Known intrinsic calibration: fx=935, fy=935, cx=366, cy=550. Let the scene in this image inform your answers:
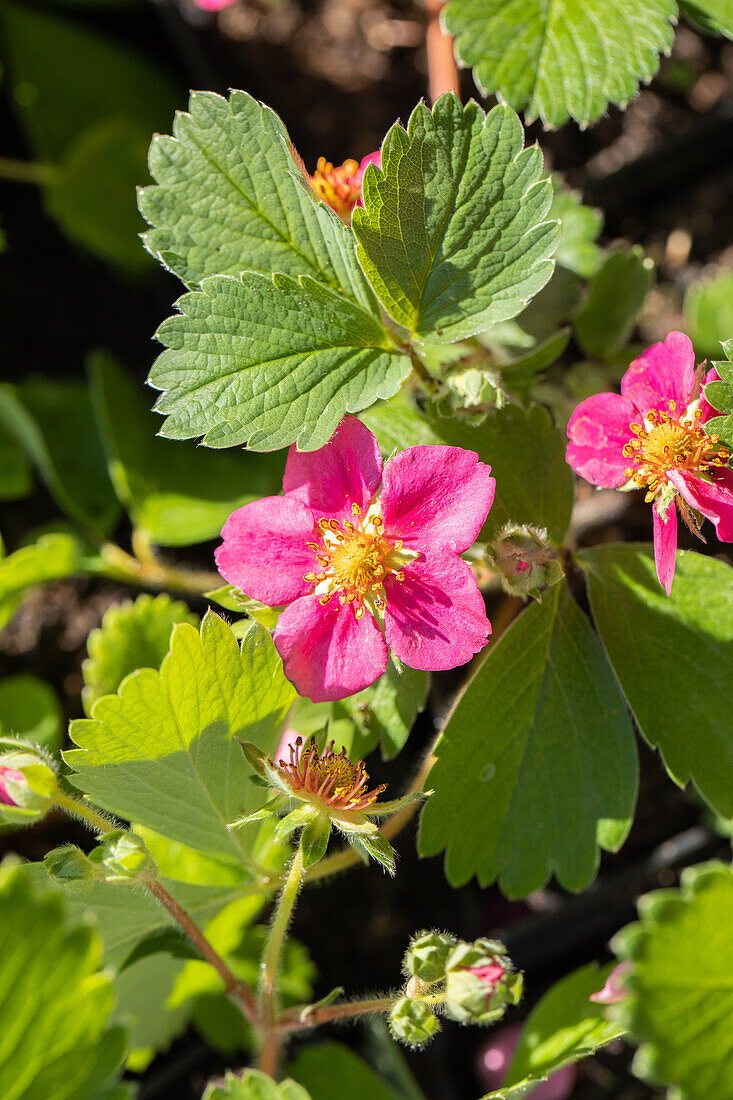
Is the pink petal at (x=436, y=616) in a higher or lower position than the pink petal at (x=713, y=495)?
lower

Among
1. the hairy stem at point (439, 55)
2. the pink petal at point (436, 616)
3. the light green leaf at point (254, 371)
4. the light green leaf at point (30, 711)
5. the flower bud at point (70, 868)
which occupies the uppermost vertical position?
the hairy stem at point (439, 55)

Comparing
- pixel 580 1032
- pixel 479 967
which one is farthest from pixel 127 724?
pixel 580 1032

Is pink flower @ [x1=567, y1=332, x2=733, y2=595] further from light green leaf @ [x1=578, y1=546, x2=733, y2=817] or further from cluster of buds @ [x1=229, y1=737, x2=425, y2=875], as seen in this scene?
cluster of buds @ [x1=229, y1=737, x2=425, y2=875]

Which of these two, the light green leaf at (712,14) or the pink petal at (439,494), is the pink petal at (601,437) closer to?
the pink petal at (439,494)

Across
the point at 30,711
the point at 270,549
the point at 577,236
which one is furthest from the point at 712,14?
the point at 30,711

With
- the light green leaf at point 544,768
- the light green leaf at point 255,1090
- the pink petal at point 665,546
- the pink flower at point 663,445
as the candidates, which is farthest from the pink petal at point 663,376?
the light green leaf at point 255,1090

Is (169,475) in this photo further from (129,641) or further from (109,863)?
(109,863)

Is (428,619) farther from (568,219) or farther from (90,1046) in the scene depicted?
(568,219)
